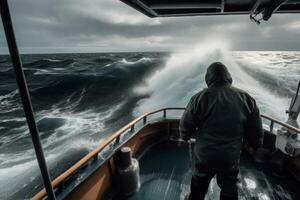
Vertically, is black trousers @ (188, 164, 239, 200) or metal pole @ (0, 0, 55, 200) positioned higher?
metal pole @ (0, 0, 55, 200)

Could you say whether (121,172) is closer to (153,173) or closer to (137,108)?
(153,173)

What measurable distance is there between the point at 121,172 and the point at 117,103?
14.0m

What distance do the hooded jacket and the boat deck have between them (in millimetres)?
1578

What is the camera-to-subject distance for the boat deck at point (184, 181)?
3.05 m

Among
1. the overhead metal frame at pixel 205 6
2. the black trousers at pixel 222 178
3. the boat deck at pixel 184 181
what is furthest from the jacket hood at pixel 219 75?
the boat deck at pixel 184 181

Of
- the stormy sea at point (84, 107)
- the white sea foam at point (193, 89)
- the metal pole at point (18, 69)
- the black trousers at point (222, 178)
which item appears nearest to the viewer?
the metal pole at point (18, 69)

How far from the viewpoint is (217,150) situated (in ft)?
5.66

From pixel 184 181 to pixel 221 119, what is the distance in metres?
2.19

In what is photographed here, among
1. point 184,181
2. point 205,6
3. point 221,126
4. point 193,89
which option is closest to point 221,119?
point 221,126

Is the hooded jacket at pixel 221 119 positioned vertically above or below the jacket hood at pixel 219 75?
below

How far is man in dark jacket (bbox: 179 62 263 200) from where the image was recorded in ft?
5.49

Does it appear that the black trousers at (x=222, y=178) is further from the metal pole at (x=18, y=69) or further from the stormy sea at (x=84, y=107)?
the stormy sea at (x=84, y=107)

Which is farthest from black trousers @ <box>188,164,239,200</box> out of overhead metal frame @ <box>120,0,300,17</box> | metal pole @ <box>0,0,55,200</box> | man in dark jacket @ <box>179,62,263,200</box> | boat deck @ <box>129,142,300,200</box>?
overhead metal frame @ <box>120,0,300,17</box>

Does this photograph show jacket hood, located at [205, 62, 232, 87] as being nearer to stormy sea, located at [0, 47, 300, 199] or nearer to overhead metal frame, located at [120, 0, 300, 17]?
overhead metal frame, located at [120, 0, 300, 17]
